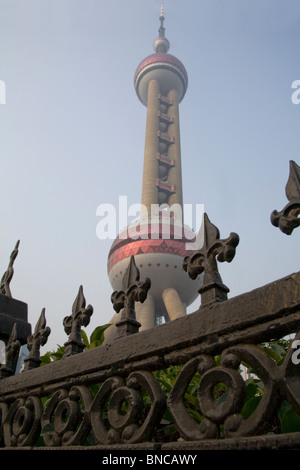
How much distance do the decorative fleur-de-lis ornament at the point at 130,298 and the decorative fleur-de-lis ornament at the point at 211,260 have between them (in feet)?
0.86

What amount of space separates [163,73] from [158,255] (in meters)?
24.8

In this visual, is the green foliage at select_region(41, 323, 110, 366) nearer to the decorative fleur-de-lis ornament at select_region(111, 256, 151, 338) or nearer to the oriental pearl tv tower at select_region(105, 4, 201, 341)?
the decorative fleur-de-lis ornament at select_region(111, 256, 151, 338)

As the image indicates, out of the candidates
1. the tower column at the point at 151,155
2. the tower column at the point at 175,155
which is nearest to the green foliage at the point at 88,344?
the tower column at the point at 151,155

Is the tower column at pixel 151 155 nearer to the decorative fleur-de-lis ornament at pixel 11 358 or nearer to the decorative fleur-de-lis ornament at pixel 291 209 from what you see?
the decorative fleur-de-lis ornament at pixel 11 358

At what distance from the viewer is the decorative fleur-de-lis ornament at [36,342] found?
2406mm

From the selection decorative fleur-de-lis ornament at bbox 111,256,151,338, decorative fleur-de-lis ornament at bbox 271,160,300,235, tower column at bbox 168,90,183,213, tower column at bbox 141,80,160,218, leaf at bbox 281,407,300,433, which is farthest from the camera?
tower column at bbox 168,90,183,213

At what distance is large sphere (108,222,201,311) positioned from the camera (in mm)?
31734

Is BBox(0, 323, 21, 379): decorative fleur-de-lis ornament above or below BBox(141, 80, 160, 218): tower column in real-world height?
below

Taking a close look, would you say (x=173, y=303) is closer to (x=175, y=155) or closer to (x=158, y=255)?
(x=158, y=255)

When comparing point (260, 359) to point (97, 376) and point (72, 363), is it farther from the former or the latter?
point (72, 363)

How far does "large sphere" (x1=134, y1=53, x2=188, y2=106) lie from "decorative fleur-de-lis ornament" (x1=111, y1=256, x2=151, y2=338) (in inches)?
1867

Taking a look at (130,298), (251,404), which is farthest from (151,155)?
(251,404)

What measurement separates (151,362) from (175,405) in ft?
0.69

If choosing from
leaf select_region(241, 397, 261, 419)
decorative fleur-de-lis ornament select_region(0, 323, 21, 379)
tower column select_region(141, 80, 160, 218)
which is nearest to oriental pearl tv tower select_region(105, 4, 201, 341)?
tower column select_region(141, 80, 160, 218)
